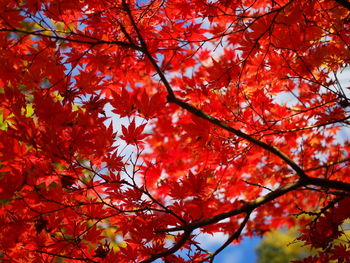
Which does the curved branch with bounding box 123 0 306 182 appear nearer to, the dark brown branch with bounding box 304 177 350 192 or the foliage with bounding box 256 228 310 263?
the dark brown branch with bounding box 304 177 350 192

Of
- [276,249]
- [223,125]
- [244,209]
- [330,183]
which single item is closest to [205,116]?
[223,125]

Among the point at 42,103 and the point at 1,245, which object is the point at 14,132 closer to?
the point at 42,103

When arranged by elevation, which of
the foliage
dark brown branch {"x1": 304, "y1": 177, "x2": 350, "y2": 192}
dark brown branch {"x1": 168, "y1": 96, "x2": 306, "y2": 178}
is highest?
the foliage

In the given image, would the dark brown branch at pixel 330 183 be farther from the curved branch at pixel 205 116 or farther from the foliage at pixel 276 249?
the foliage at pixel 276 249

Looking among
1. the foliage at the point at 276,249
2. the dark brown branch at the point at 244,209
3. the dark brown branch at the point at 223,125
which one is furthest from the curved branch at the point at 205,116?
the foliage at the point at 276,249

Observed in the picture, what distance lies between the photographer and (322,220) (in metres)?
2.01

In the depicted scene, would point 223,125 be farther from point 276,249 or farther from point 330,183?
point 276,249

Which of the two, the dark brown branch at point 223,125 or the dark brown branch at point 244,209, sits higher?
the dark brown branch at point 223,125

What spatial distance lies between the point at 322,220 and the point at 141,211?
1.38 m

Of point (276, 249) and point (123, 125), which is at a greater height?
point (276, 249)

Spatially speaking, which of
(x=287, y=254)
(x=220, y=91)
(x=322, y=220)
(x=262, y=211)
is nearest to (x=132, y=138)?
(x=220, y=91)

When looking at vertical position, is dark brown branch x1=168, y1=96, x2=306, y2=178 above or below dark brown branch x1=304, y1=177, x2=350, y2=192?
above

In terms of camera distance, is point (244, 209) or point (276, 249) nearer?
point (244, 209)

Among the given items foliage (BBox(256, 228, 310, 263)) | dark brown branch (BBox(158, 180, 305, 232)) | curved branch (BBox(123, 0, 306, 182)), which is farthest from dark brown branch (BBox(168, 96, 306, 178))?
foliage (BBox(256, 228, 310, 263))
